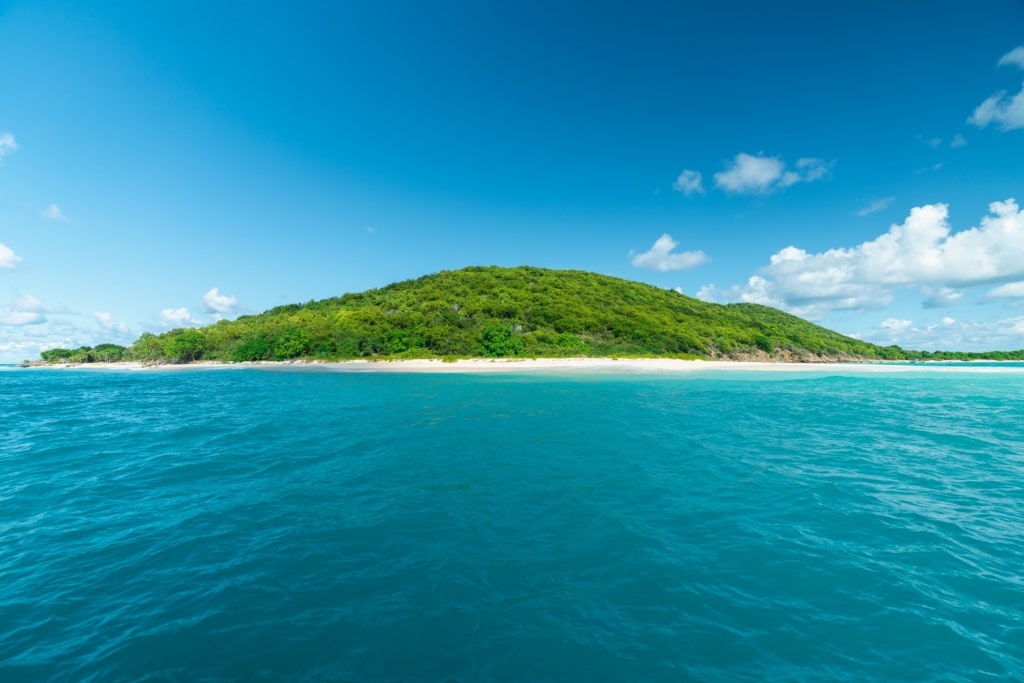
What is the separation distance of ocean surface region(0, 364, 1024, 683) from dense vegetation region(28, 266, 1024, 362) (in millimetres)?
56126

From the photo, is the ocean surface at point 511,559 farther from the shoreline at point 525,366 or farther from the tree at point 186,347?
the tree at point 186,347

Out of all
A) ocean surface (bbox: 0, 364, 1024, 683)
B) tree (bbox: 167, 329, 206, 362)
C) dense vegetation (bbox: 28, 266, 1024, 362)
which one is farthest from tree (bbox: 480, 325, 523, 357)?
tree (bbox: 167, 329, 206, 362)

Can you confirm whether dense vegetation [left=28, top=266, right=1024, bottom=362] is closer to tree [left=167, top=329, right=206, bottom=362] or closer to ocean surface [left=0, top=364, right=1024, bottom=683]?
tree [left=167, top=329, right=206, bottom=362]

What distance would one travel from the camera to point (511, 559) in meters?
7.78

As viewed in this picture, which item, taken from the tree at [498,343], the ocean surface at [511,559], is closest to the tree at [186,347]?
the tree at [498,343]

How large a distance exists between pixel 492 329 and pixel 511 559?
65.9 meters

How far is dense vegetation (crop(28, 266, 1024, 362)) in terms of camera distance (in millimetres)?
76375

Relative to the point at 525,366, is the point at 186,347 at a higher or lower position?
higher

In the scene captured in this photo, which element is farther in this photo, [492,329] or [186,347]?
[186,347]

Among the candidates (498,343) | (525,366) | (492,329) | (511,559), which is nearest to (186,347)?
(492,329)

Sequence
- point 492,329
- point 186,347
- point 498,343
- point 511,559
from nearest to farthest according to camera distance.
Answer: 1. point 511,559
2. point 498,343
3. point 492,329
4. point 186,347

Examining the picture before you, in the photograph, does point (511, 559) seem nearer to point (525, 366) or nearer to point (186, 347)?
point (525, 366)

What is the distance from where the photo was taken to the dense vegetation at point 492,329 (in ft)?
251

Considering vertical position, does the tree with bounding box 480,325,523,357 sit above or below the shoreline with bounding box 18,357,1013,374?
above
